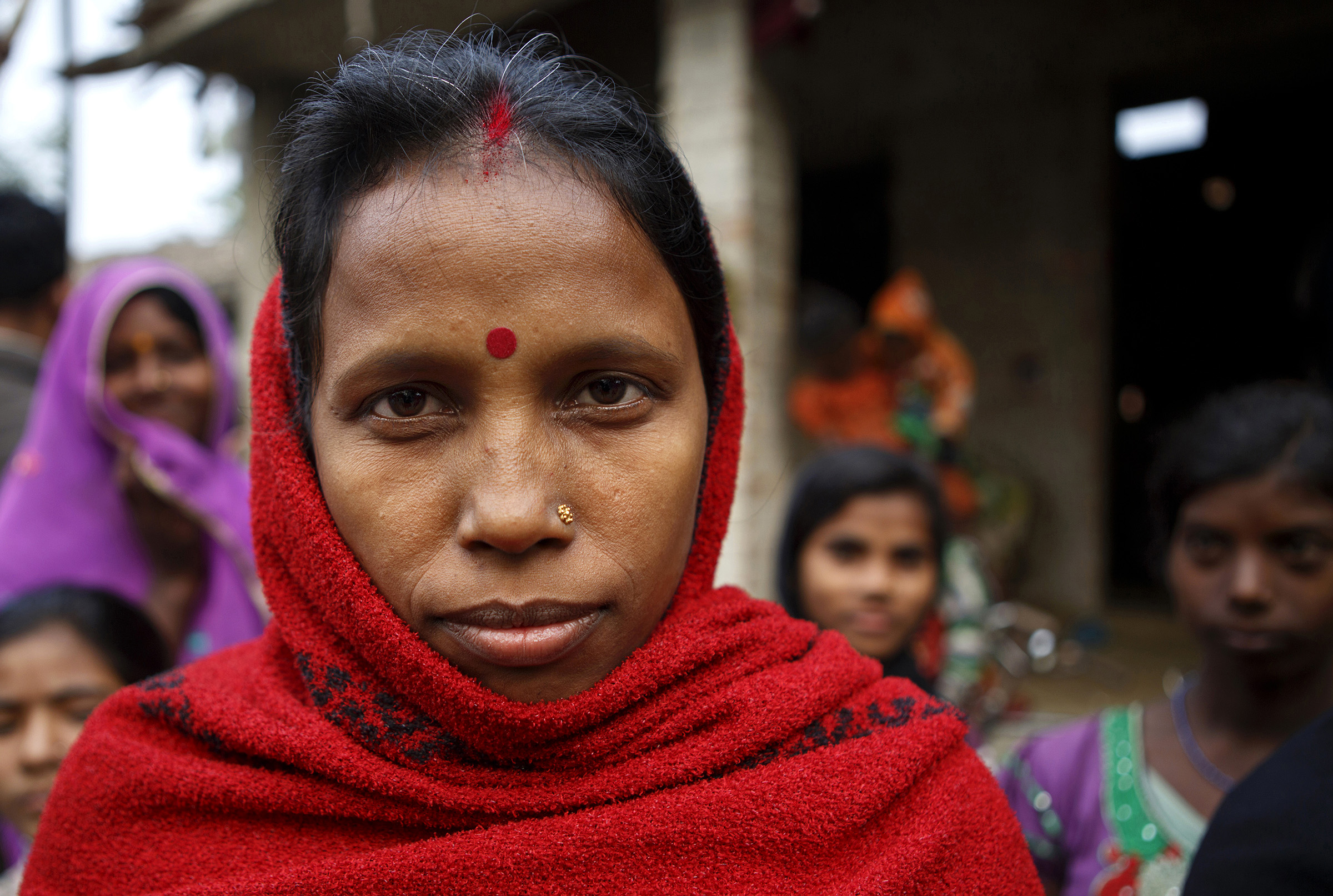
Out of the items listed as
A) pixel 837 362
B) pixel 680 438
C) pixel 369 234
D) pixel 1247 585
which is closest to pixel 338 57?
pixel 369 234

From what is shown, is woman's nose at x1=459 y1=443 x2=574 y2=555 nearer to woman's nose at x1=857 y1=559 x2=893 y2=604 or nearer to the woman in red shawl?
the woman in red shawl

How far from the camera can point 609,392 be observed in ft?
3.16

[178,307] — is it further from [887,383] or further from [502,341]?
[887,383]

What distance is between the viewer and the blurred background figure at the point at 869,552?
8.18 feet

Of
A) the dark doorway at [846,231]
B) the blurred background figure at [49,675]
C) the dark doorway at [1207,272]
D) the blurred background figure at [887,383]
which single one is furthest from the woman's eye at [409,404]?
the dark doorway at [846,231]

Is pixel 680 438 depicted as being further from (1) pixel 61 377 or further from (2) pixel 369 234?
(1) pixel 61 377

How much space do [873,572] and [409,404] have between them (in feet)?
5.98

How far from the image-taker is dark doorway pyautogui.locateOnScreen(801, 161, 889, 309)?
8.62 m

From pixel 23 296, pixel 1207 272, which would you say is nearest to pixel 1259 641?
pixel 23 296

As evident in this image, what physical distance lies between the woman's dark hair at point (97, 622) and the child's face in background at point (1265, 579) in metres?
2.23

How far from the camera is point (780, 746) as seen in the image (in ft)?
3.43

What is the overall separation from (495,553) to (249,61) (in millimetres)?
5844

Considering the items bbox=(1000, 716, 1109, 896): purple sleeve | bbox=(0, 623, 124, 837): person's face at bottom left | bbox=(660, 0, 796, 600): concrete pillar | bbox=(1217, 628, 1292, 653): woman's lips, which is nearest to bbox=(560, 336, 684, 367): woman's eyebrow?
bbox=(1000, 716, 1109, 896): purple sleeve

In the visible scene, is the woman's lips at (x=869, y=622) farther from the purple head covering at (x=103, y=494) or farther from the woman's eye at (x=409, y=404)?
the woman's eye at (x=409, y=404)
